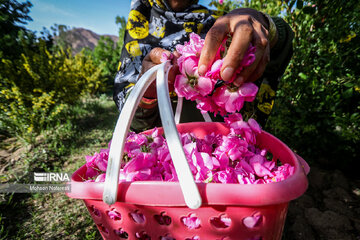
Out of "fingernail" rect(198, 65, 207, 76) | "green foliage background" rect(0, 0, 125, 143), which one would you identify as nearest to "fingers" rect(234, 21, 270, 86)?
"fingernail" rect(198, 65, 207, 76)

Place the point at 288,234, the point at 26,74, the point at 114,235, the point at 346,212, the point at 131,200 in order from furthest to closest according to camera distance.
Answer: the point at 26,74, the point at 346,212, the point at 288,234, the point at 114,235, the point at 131,200

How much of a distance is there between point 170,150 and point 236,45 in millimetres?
370

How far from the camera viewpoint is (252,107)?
1.25m

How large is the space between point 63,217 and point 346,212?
7.28 ft

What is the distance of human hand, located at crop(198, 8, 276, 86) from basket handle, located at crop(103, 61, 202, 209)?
172 millimetres

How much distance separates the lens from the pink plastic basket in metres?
0.39

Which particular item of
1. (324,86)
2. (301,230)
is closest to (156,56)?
(301,230)

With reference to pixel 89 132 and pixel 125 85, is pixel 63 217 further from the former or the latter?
pixel 89 132

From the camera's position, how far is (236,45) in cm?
54

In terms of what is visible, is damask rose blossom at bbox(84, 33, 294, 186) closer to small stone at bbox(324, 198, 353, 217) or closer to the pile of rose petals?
the pile of rose petals

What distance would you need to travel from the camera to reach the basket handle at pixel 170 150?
382 millimetres

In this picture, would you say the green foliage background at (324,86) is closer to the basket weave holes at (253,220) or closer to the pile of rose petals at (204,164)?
the pile of rose petals at (204,164)

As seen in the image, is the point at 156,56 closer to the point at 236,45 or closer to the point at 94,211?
the point at 236,45

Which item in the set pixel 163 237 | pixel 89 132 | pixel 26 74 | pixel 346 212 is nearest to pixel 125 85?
pixel 163 237
